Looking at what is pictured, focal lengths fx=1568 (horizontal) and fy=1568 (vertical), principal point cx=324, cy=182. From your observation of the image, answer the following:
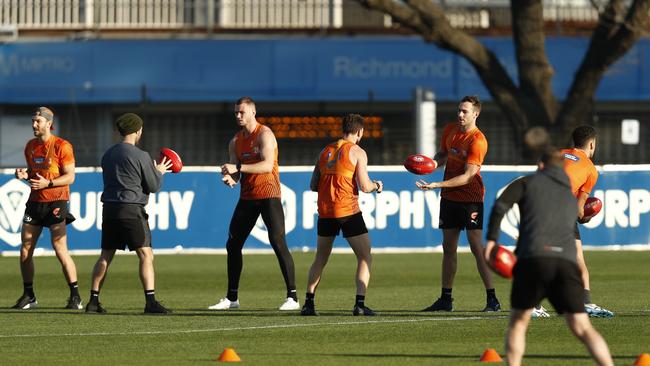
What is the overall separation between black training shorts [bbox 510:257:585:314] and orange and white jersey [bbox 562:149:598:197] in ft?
13.1

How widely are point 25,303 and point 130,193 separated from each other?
195cm

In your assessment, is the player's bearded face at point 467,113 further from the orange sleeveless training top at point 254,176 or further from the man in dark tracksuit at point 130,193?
the man in dark tracksuit at point 130,193

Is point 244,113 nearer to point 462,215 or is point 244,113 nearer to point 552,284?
point 462,215

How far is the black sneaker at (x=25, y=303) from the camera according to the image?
1563cm

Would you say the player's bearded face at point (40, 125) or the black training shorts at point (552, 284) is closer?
the black training shorts at point (552, 284)

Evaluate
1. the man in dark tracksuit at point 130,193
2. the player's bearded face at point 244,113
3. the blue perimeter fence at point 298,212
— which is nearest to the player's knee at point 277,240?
the player's bearded face at point 244,113

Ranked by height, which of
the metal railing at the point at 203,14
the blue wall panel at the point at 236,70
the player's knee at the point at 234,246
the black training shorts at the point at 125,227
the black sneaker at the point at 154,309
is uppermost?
the metal railing at the point at 203,14

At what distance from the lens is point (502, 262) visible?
31.7 feet

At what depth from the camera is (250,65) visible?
3547 cm

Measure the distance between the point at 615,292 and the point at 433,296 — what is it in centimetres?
203

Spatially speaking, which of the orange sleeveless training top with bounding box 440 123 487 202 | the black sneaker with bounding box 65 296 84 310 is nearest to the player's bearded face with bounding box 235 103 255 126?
the orange sleeveless training top with bounding box 440 123 487 202

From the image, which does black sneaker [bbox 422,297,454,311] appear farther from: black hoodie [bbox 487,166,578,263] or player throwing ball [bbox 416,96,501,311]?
black hoodie [bbox 487,166,578,263]

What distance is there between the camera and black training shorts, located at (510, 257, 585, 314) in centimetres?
948

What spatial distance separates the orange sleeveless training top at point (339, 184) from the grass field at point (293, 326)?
3.23 feet
